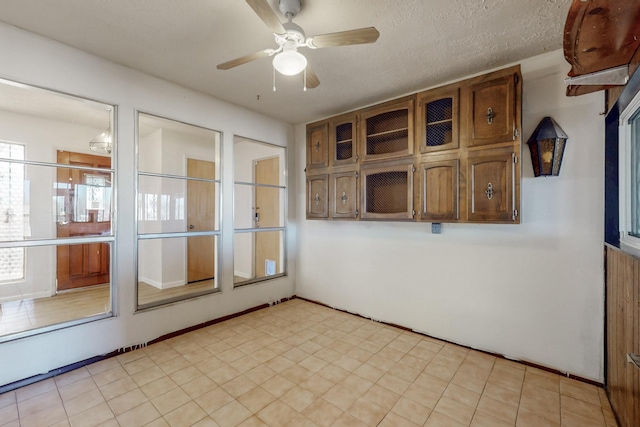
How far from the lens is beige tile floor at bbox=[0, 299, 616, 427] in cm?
180

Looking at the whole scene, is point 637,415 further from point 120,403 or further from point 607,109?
point 120,403

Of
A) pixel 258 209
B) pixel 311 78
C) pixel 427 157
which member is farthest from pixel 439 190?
pixel 258 209

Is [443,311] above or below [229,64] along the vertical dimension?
below

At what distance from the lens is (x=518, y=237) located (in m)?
2.45

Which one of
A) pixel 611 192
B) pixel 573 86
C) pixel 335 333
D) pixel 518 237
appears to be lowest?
pixel 335 333

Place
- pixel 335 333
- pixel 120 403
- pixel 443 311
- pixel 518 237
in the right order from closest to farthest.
Result: pixel 120 403
pixel 518 237
pixel 443 311
pixel 335 333

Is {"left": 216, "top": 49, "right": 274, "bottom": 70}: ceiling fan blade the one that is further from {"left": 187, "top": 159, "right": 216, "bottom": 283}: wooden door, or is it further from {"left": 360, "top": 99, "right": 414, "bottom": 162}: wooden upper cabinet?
{"left": 187, "top": 159, "right": 216, "bottom": 283}: wooden door

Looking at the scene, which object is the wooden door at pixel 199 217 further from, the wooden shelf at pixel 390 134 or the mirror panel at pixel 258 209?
the wooden shelf at pixel 390 134

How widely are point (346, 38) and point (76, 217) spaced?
14.2 ft

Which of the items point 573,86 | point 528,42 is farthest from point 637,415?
point 528,42

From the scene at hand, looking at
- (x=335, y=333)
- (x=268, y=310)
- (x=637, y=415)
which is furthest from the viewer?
(x=268, y=310)

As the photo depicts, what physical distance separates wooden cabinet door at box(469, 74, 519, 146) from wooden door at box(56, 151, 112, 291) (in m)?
4.26

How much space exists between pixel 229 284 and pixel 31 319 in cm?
203

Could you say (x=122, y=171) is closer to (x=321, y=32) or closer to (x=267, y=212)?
(x=321, y=32)
